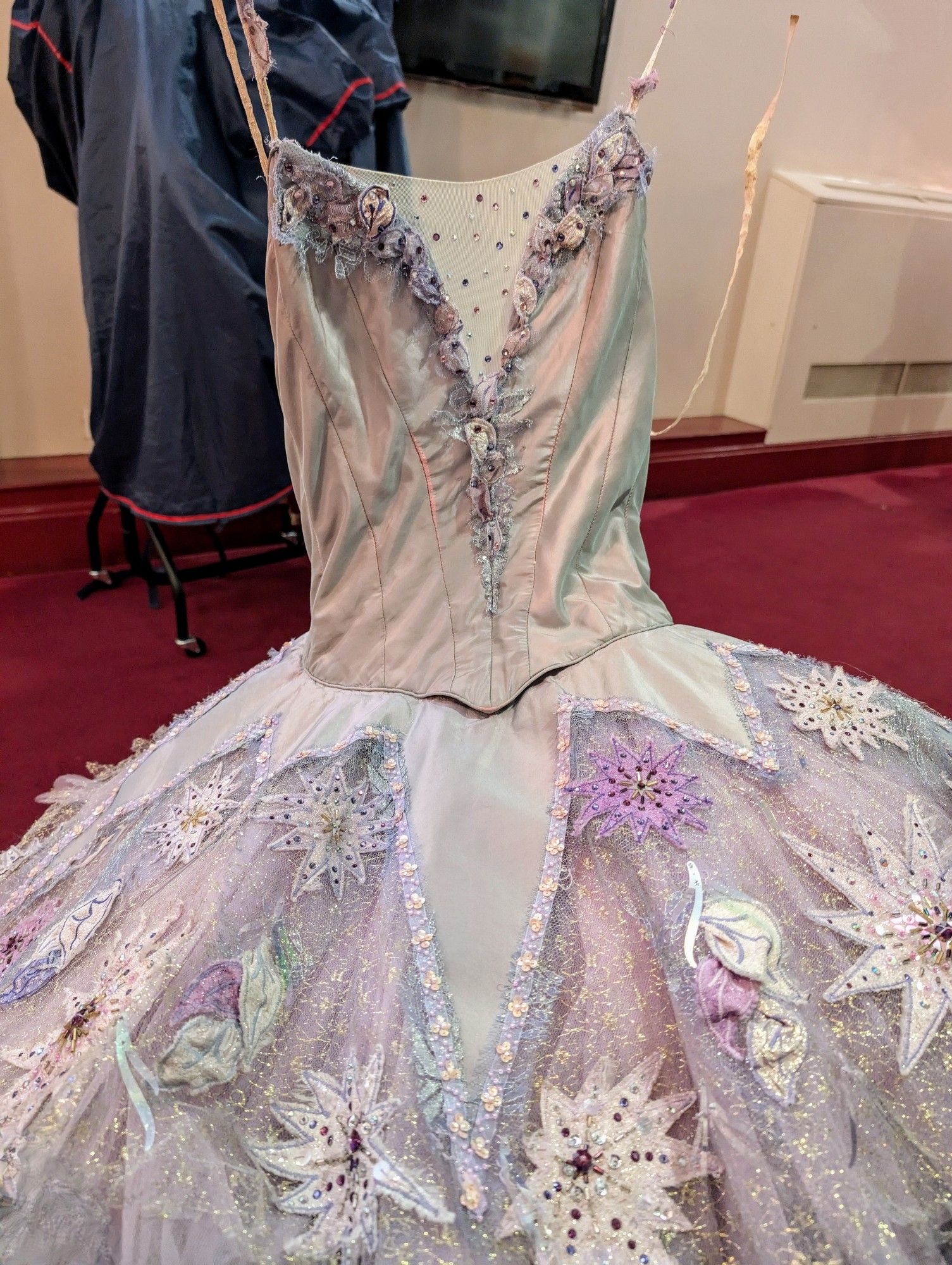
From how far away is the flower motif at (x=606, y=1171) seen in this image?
520mm

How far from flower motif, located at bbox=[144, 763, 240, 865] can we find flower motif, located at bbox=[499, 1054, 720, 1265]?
39 centimetres

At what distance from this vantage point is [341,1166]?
0.55 meters

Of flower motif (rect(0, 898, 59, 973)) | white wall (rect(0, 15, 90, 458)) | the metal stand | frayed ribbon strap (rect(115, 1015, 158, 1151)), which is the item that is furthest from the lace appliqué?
white wall (rect(0, 15, 90, 458))

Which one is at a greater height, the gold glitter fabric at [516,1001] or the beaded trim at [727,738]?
the beaded trim at [727,738]

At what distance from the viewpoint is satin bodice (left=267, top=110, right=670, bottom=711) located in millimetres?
867

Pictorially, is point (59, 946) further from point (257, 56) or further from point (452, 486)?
point (257, 56)

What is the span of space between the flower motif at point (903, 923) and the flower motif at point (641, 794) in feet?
0.32

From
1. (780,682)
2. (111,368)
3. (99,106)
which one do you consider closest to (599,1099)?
(780,682)

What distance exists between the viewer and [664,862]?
26.2 inches

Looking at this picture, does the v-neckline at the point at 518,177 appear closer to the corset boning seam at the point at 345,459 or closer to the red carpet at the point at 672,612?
the corset boning seam at the point at 345,459

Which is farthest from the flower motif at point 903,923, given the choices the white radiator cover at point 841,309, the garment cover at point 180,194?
the white radiator cover at point 841,309

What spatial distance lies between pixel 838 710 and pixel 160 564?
162cm

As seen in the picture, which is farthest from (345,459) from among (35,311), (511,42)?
(511,42)

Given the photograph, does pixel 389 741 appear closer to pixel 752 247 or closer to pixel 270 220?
pixel 270 220
